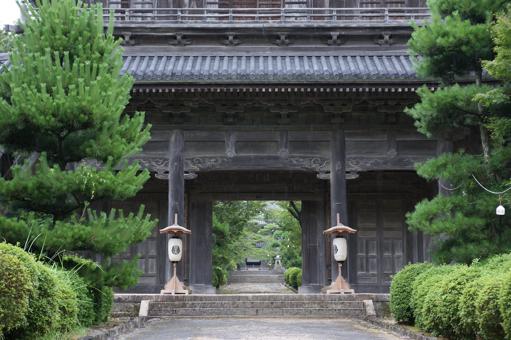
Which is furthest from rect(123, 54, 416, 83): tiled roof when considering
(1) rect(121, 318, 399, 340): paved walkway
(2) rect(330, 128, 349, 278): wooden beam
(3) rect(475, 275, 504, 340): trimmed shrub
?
(3) rect(475, 275, 504, 340): trimmed shrub

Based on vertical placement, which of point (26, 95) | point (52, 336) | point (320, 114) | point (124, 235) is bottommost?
point (52, 336)

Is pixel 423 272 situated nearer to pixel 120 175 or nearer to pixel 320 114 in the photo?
pixel 120 175

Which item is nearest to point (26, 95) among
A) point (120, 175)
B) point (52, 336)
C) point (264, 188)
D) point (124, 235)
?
point (120, 175)

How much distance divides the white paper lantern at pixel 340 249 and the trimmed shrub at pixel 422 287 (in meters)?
5.74

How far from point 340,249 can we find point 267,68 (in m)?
5.70

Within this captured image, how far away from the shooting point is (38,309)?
896 cm

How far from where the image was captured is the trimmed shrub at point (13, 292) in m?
8.08

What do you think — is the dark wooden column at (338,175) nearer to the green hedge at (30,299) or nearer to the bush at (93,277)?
the bush at (93,277)

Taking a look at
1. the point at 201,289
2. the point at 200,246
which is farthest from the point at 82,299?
the point at 200,246

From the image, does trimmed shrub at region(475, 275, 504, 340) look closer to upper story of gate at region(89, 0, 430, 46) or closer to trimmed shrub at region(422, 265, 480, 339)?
trimmed shrub at region(422, 265, 480, 339)

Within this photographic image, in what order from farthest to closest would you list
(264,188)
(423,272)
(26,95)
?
(264,188)
(423,272)
(26,95)

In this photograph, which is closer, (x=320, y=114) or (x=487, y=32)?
(x=487, y=32)

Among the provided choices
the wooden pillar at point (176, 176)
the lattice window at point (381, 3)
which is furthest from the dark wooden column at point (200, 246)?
the lattice window at point (381, 3)

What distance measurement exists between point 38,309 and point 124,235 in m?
3.79
